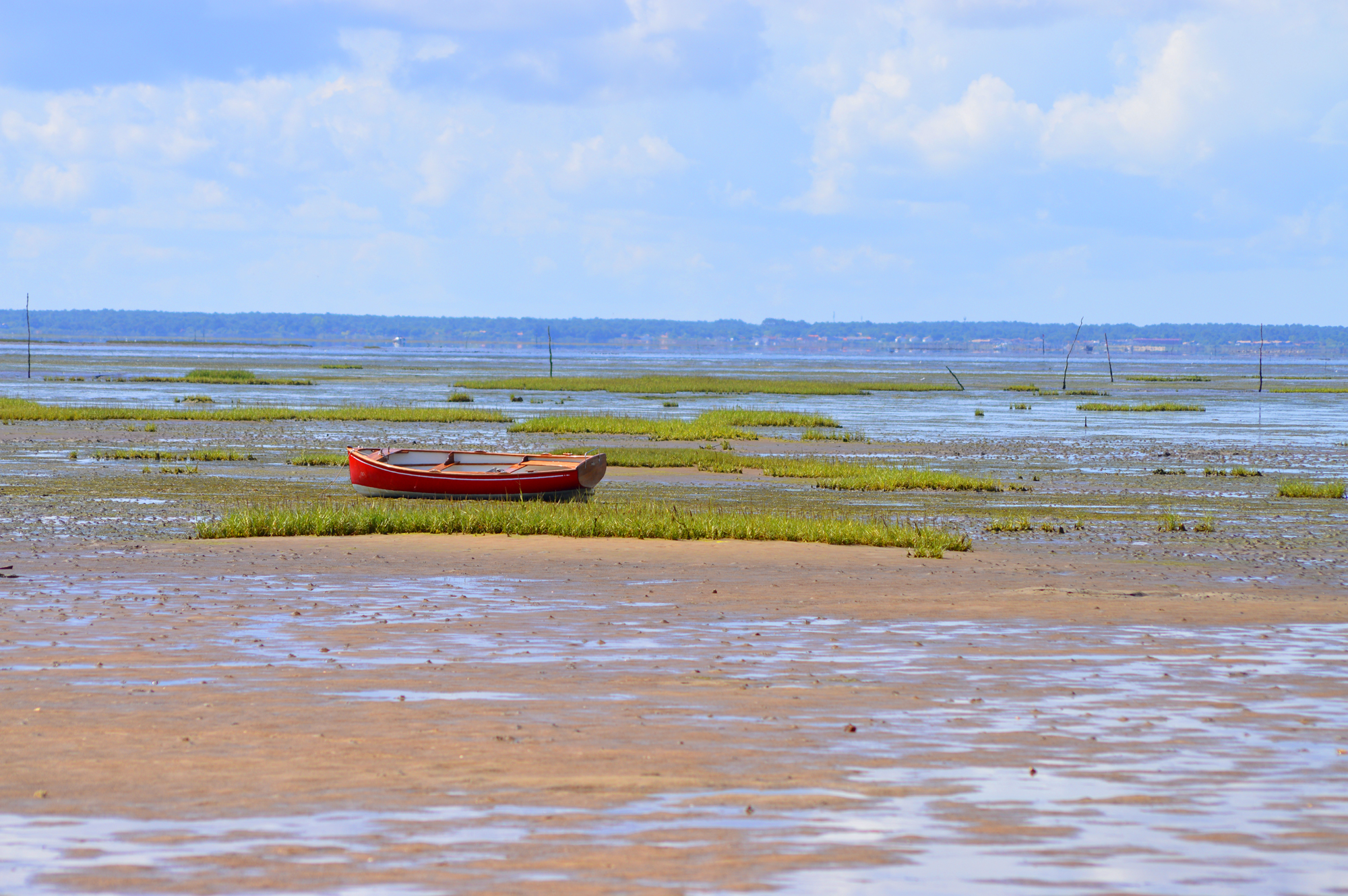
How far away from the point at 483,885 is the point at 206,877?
134cm

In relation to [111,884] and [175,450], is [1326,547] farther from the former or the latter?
[175,450]

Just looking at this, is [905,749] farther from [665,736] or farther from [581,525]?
[581,525]

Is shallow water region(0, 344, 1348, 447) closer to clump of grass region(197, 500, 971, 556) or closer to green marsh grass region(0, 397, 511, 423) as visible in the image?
green marsh grass region(0, 397, 511, 423)

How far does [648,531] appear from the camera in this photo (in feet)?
72.5

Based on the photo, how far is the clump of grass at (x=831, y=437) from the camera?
4759 centimetres

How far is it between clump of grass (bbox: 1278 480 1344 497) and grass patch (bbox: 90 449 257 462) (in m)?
25.5

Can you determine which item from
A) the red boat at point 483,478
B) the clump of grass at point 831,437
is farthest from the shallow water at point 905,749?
the clump of grass at point 831,437

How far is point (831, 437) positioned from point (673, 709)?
127 ft

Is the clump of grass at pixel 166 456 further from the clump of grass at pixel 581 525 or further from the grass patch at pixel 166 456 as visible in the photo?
the clump of grass at pixel 581 525

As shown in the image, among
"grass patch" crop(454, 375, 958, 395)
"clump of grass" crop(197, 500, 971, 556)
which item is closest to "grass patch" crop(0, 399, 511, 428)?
"grass patch" crop(454, 375, 958, 395)

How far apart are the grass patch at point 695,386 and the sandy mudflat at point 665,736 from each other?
69.9 meters

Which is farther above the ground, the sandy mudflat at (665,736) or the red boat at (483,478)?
the red boat at (483,478)

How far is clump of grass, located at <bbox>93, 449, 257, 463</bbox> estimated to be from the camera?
3666 cm

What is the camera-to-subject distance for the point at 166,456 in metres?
37.3
